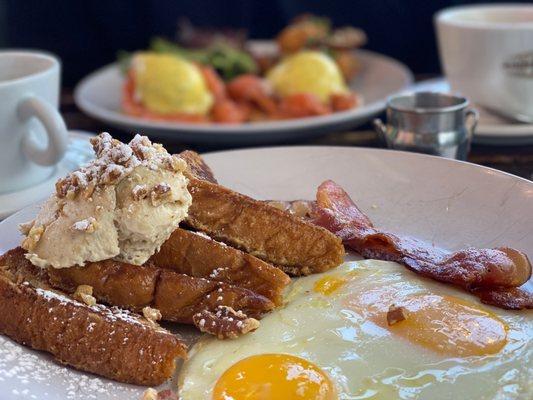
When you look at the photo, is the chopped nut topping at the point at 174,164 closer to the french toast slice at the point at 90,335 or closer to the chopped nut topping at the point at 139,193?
the chopped nut topping at the point at 139,193

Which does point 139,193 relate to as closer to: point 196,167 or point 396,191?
point 196,167

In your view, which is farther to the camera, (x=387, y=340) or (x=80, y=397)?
(x=387, y=340)

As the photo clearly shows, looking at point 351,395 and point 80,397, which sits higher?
point 351,395

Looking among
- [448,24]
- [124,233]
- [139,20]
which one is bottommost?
[139,20]

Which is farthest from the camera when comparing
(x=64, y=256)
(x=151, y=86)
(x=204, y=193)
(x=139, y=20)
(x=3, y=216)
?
(x=139, y=20)

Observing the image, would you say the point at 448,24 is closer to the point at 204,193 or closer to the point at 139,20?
the point at 204,193

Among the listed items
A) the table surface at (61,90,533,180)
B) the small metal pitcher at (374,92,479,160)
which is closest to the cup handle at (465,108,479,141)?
the small metal pitcher at (374,92,479,160)

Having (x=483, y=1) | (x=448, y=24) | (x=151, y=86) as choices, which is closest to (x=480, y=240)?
(x=448, y=24)
